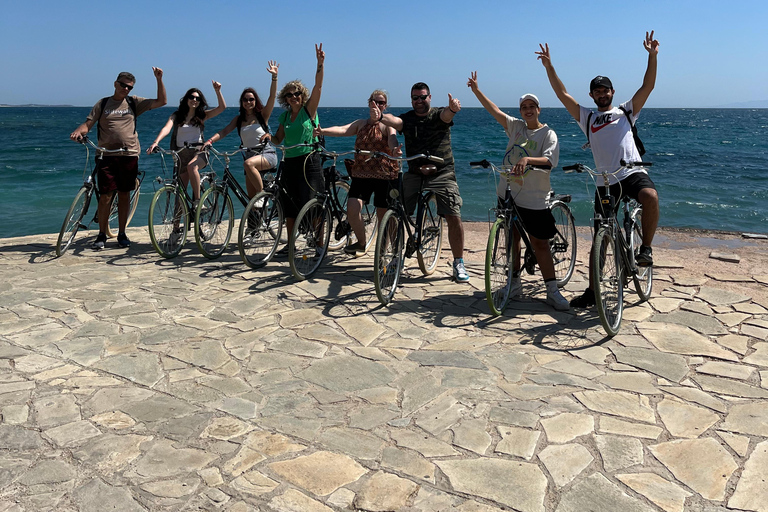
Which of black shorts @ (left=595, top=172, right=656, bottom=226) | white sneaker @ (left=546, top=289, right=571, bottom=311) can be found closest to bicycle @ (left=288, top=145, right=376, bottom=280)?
white sneaker @ (left=546, top=289, right=571, bottom=311)

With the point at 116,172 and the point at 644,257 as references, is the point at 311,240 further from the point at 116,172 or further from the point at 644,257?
the point at 644,257

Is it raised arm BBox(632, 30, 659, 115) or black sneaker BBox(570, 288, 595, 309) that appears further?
black sneaker BBox(570, 288, 595, 309)

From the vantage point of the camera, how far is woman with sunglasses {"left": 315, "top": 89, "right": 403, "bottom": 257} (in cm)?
664

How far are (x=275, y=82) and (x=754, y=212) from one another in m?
12.3

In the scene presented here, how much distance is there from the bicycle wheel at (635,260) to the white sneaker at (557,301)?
2.01ft

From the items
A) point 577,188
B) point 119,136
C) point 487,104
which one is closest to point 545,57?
point 487,104

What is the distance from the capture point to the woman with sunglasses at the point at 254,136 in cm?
789

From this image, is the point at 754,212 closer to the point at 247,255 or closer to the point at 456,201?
the point at 456,201

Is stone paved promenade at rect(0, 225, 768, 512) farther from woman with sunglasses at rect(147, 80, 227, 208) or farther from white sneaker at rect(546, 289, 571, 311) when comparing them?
woman with sunglasses at rect(147, 80, 227, 208)

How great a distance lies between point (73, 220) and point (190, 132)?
1766 mm

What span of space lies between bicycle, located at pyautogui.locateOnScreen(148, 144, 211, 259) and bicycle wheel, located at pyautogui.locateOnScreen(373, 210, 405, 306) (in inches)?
114

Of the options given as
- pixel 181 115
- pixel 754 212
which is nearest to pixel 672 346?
pixel 181 115

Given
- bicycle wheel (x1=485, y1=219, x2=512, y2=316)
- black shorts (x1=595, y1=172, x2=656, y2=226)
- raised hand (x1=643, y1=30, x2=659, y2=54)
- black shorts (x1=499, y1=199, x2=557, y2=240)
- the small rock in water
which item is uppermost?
raised hand (x1=643, y1=30, x2=659, y2=54)

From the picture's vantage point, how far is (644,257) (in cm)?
571
